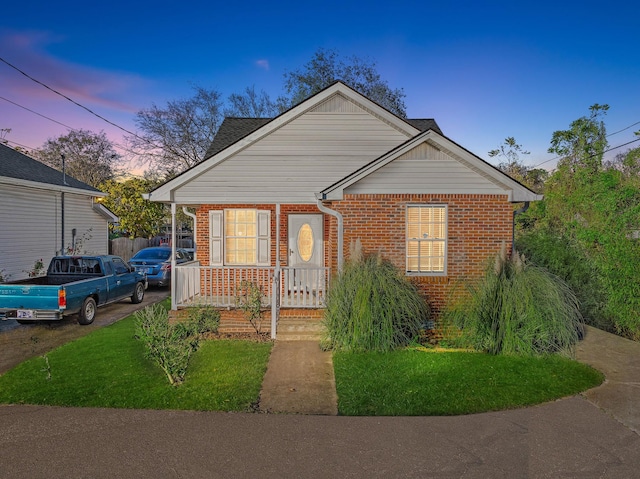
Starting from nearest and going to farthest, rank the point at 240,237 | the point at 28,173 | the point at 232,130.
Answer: the point at 240,237, the point at 232,130, the point at 28,173

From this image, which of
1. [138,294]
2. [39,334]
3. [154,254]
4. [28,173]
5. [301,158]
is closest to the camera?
[39,334]

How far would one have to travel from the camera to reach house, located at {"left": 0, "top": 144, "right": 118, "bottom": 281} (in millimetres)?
15836

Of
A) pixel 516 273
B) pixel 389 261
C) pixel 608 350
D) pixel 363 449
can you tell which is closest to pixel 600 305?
pixel 608 350

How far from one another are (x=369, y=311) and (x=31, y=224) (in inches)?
602

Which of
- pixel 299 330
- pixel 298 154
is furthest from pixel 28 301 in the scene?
pixel 298 154

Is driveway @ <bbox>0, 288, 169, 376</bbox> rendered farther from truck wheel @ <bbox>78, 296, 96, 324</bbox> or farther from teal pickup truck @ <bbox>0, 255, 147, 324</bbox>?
teal pickup truck @ <bbox>0, 255, 147, 324</bbox>

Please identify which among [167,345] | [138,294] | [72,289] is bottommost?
[138,294]

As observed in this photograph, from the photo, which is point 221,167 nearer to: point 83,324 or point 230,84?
point 83,324

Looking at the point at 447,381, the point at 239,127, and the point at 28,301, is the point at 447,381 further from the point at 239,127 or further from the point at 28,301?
the point at 239,127

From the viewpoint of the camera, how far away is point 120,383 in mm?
6570

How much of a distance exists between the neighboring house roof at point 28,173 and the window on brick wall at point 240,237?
27.5ft

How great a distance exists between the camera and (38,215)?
17.6 m

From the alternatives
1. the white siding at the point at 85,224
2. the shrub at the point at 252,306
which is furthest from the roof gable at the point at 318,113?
the white siding at the point at 85,224

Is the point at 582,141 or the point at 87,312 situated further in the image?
the point at 582,141
